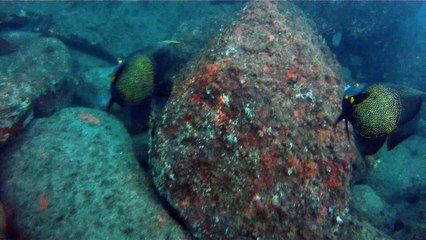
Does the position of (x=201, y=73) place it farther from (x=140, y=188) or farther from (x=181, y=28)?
(x=181, y=28)

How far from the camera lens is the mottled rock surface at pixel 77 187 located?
2957 mm

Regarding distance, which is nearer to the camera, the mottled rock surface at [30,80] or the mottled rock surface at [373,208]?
the mottled rock surface at [30,80]

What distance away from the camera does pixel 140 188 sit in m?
3.29

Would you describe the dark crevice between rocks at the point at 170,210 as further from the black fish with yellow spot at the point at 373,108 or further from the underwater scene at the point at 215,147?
the black fish with yellow spot at the point at 373,108

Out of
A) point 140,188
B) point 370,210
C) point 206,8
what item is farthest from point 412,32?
point 140,188

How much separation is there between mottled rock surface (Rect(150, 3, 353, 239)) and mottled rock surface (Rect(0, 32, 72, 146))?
2.10 metres

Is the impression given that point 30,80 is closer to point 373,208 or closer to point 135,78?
point 135,78

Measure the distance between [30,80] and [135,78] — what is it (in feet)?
7.73

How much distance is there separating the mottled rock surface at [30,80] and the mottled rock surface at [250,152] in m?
2.10

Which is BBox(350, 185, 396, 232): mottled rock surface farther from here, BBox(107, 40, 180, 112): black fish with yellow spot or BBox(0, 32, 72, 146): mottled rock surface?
BBox(0, 32, 72, 146): mottled rock surface

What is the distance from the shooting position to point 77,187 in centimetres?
324

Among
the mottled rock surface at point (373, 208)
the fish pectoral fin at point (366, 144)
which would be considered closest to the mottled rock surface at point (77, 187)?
the fish pectoral fin at point (366, 144)

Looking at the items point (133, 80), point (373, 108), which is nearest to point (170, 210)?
point (133, 80)

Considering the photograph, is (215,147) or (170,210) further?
(170,210)
